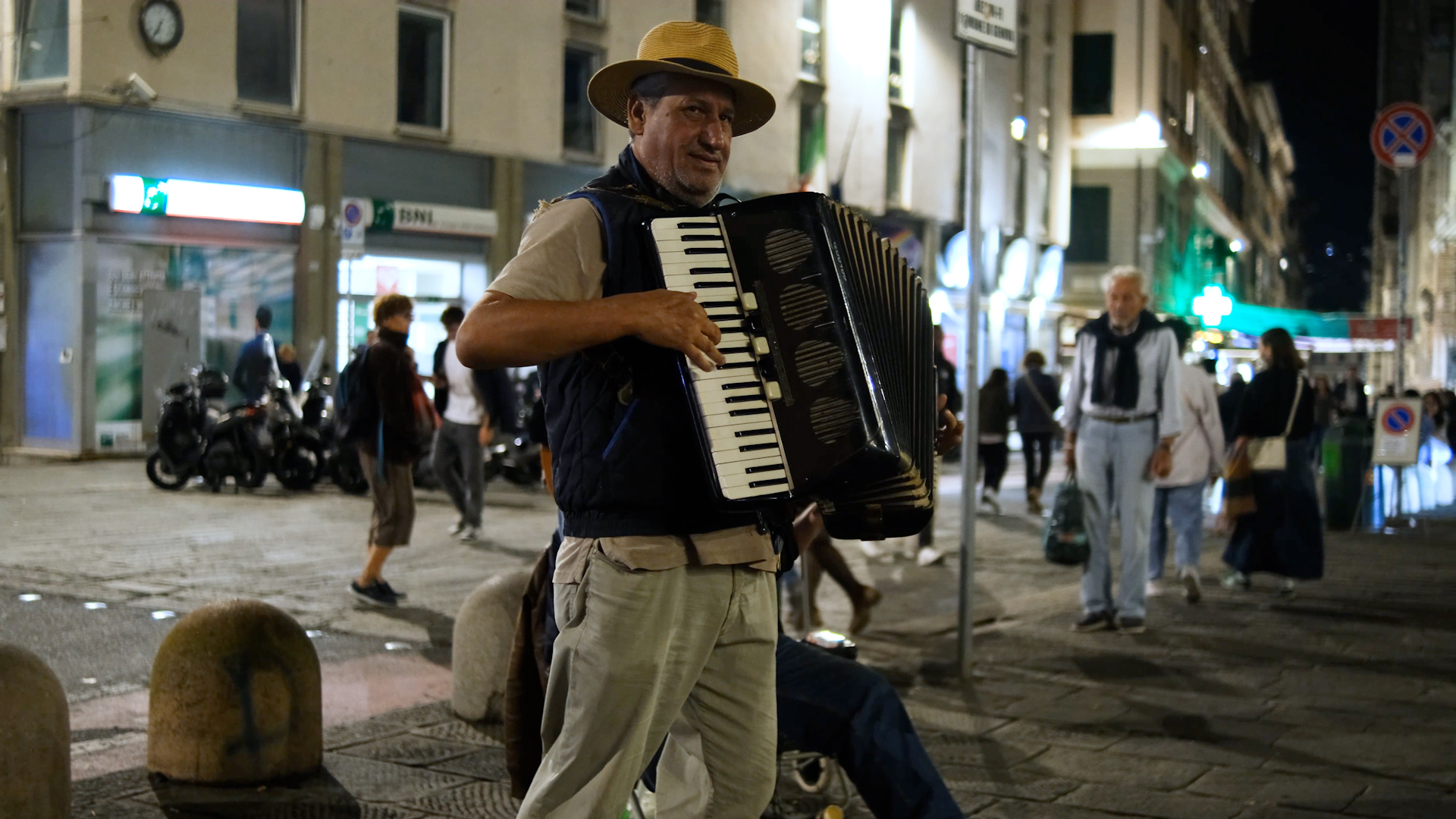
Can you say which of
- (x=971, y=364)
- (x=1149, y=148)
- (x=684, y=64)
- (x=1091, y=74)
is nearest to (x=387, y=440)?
(x=971, y=364)

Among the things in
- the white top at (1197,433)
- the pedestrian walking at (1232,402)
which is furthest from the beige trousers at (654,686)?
the pedestrian walking at (1232,402)

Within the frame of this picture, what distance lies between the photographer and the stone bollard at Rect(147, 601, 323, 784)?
5.25 m

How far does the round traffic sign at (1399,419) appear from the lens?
15922mm

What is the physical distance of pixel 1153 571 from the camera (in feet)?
36.0

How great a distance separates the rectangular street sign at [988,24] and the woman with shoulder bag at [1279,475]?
4.34 meters

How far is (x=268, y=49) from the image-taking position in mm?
22750

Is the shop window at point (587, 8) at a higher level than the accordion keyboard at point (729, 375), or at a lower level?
higher

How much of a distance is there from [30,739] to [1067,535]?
5.85m

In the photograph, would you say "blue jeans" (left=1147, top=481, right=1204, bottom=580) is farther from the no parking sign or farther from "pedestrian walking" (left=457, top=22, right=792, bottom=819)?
"pedestrian walking" (left=457, top=22, right=792, bottom=819)

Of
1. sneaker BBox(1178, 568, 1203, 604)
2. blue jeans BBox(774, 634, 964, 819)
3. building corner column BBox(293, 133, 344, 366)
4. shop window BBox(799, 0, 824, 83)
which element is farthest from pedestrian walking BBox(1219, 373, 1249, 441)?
Result: shop window BBox(799, 0, 824, 83)

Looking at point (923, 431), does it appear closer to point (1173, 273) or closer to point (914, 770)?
point (914, 770)

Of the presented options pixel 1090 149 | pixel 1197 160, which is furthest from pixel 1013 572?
pixel 1197 160

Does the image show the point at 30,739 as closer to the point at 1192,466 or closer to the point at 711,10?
the point at 1192,466

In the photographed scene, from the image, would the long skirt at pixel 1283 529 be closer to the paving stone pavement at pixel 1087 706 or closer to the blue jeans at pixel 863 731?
the paving stone pavement at pixel 1087 706
